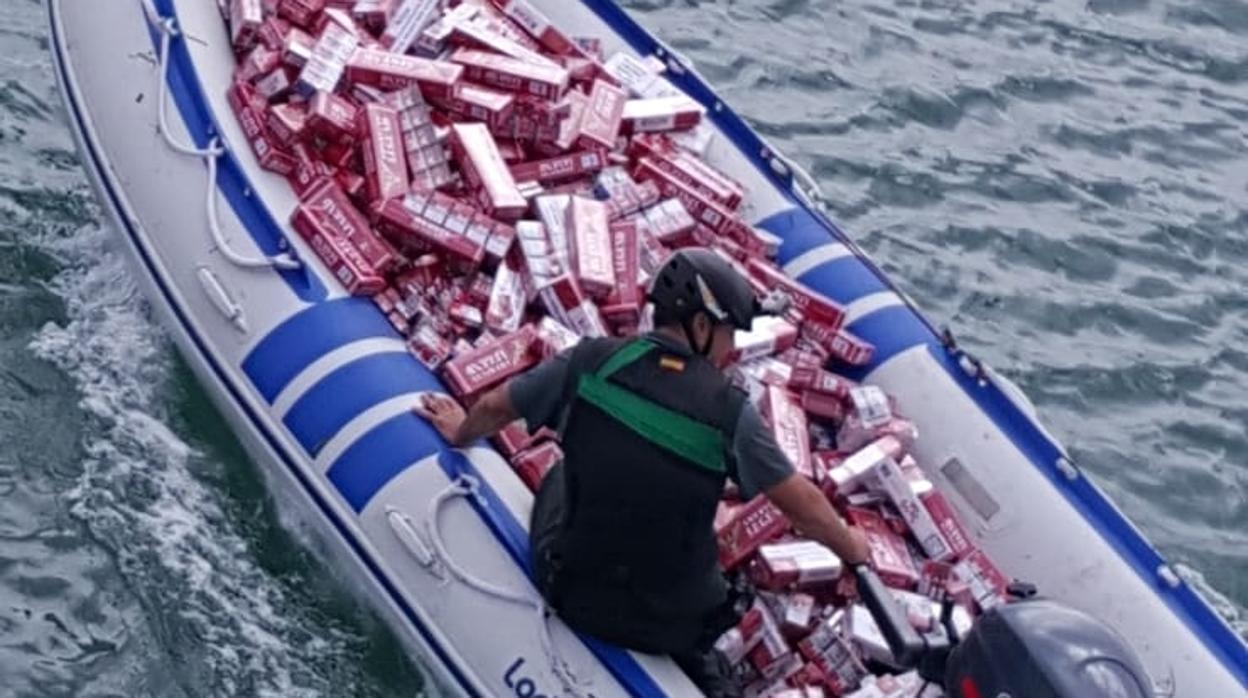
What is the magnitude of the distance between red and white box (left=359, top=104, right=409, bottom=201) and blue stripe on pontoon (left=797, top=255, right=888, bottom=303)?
1.81m

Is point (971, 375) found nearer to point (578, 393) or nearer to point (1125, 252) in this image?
point (578, 393)

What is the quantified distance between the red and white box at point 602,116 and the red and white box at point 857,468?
6.05ft

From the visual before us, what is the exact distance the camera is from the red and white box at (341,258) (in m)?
8.51

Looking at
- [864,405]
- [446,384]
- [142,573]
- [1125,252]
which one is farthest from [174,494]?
[1125,252]

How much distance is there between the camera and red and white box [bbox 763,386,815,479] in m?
8.30

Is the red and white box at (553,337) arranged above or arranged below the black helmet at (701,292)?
below

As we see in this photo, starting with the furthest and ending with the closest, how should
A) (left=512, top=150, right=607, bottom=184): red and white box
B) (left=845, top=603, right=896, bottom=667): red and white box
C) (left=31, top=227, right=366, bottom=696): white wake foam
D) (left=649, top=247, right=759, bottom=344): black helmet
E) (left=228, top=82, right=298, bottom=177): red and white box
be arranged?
(left=512, top=150, right=607, bottom=184): red and white box < (left=228, top=82, right=298, bottom=177): red and white box < (left=31, top=227, right=366, bottom=696): white wake foam < (left=845, top=603, right=896, bottom=667): red and white box < (left=649, top=247, right=759, bottom=344): black helmet

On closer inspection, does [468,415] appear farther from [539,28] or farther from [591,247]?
[539,28]

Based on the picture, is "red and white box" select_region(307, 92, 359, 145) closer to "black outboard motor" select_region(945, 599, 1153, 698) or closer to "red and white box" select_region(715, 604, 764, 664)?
"red and white box" select_region(715, 604, 764, 664)

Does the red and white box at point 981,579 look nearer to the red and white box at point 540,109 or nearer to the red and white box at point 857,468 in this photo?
the red and white box at point 857,468

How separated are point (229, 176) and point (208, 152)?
0.14 m

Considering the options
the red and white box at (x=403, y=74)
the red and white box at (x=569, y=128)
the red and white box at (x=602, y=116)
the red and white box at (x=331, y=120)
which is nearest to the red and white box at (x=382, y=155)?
the red and white box at (x=331, y=120)

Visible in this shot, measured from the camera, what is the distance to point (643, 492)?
7215 mm

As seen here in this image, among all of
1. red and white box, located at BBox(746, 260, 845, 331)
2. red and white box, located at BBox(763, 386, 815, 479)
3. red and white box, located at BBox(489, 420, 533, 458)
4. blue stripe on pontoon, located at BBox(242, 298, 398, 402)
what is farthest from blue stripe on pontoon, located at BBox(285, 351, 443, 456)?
red and white box, located at BBox(746, 260, 845, 331)
